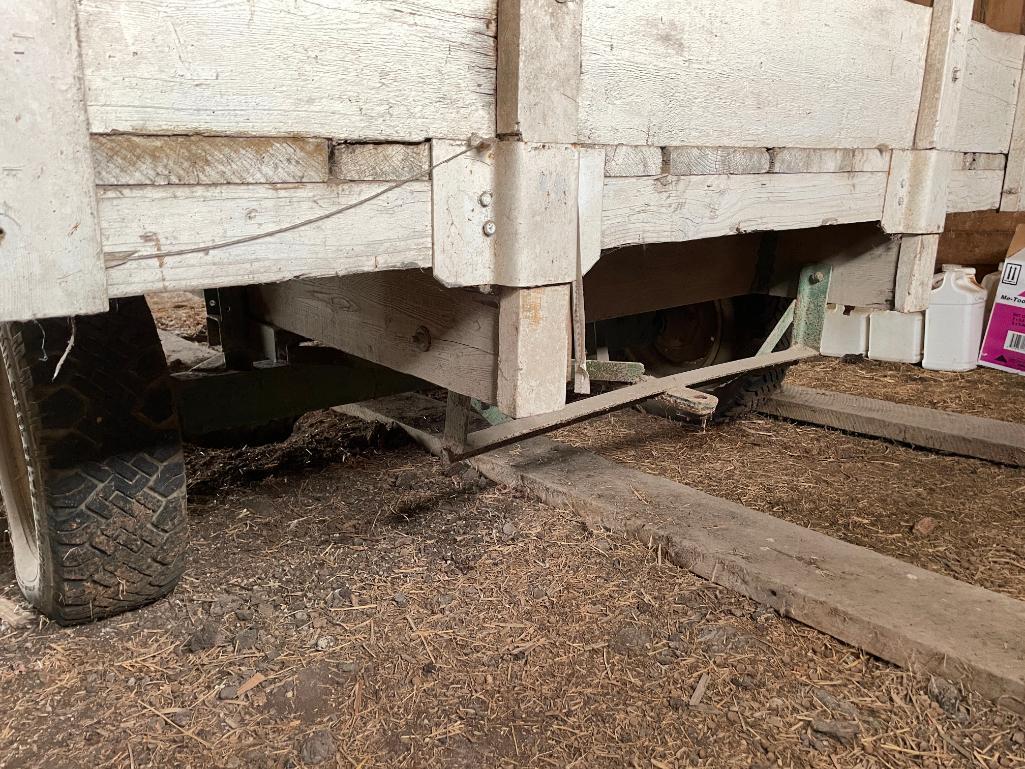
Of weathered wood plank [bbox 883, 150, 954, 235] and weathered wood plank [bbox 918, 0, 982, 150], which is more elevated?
weathered wood plank [bbox 918, 0, 982, 150]

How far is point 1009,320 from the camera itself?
16.0ft

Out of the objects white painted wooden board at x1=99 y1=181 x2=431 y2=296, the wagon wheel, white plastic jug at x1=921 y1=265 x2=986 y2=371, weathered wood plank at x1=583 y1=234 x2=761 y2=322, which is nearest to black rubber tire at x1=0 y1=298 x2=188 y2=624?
white painted wooden board at x1=99 y1=181 x2=431 y2=296

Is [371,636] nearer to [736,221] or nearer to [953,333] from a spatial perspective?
[736,221]

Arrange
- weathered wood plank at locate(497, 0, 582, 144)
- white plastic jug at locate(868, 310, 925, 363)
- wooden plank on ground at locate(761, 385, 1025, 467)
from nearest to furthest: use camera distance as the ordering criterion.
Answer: weathered wood plank at locate(497, 0, 582, 144), wooden plank on ground at locate(761, 385, 1025, 467), white plastic jug at locate(868, 310, 925, 363)

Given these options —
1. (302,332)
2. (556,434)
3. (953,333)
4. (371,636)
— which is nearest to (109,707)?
(371,636)

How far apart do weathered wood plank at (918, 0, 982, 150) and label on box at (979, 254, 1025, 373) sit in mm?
2824

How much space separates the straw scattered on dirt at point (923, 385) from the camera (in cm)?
422

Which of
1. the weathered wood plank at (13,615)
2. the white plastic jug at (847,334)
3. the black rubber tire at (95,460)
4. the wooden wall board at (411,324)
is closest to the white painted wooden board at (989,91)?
the wooden wall board at (411,324)

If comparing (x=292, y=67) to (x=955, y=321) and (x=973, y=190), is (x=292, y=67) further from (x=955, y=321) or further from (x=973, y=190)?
(x=955, y=321)

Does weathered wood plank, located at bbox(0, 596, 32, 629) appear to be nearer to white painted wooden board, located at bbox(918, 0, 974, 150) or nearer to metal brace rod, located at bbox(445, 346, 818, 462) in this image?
metal brace rod, located at bbox(445, 346, 818, 462)

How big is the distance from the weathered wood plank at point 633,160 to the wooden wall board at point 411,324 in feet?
1.22

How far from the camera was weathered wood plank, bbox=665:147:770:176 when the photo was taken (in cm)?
181

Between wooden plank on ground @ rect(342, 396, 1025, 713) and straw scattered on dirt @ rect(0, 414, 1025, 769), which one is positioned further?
wooden plank on ground @ rect(342, 396, 1025, 713)

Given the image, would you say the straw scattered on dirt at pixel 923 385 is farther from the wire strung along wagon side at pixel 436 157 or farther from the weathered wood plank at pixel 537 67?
the weathered wood plank at pixel 537 67
